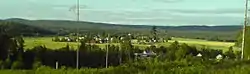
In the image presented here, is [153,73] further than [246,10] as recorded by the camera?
No

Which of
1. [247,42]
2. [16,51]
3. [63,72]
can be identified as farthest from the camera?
[16,51]

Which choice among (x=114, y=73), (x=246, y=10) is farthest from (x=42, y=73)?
(x=246, y=10)

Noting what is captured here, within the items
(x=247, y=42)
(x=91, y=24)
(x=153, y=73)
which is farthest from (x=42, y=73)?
(x=91, y=24)

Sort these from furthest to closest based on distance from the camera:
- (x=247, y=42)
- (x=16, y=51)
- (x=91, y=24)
Result: (x=91, y=24) < (x=16, y=51) < (x=247, y=42)

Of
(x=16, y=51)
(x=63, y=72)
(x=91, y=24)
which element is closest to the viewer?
(x=63, y=72)

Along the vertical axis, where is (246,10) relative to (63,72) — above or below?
above

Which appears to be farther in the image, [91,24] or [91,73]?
[91,24]

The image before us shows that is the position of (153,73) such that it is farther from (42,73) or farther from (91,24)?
(91,24)

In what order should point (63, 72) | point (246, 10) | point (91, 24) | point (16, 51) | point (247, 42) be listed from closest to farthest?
point (63, 72), point (246, 10), point (247, 42), point (16, 51), point (91, 24)

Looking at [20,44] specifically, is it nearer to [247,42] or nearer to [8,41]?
[8,41]
